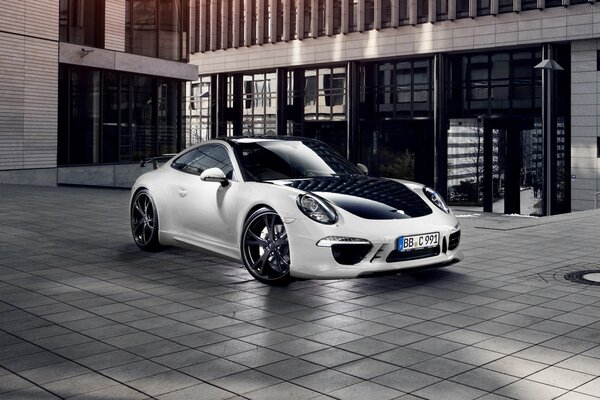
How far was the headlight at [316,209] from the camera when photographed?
6.67 metres

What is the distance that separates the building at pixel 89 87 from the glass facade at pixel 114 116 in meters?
0.04

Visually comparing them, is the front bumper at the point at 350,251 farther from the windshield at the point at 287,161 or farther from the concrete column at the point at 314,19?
the concrete column at the point at 314,19

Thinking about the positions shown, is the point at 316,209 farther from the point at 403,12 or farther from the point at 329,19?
the point at 329,19

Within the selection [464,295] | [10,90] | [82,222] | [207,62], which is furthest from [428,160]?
[464,295]

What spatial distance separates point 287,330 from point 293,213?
5.22ft

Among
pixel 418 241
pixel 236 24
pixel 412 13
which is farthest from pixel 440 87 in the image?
pixel 418 241

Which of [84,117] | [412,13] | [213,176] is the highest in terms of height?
[412,13]

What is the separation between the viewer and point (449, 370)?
4445 millimetres

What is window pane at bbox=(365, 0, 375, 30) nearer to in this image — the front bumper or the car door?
the car door

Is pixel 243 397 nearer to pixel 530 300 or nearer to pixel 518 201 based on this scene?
pixel 530 300

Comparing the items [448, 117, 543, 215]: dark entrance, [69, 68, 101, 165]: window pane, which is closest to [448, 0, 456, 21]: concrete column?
[448, 117, 543, 215]: dark entrance

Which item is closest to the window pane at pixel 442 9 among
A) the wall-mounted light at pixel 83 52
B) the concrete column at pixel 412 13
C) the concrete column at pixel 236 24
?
the concrete column at pixel 412 13

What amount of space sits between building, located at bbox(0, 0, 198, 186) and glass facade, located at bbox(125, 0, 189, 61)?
0.04 m

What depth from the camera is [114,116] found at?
26.7m
